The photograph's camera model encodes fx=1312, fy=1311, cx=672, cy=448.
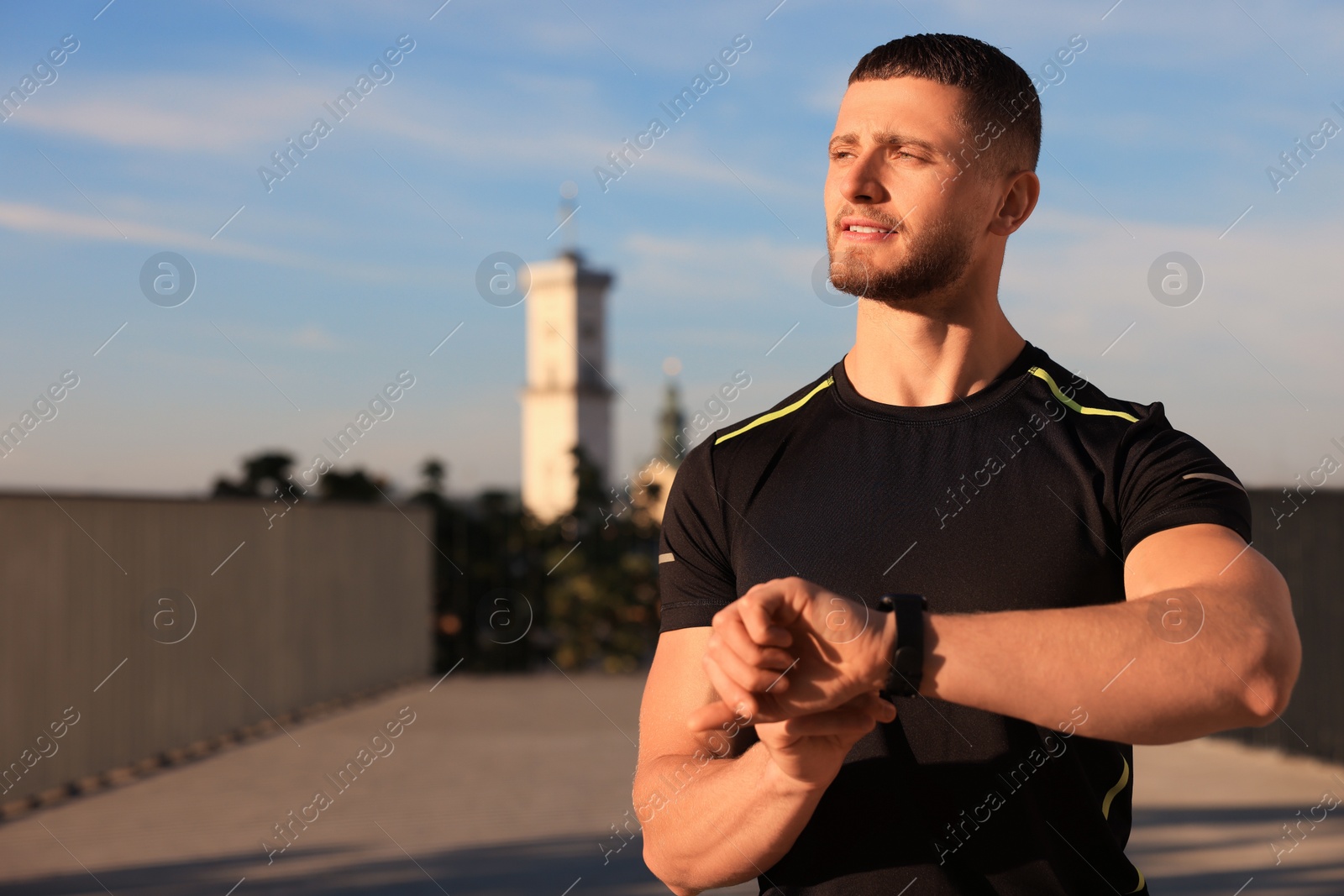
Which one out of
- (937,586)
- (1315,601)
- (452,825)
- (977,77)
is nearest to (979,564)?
(937,586)

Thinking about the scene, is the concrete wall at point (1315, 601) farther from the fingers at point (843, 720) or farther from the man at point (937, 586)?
the fingers at point (843, 720)

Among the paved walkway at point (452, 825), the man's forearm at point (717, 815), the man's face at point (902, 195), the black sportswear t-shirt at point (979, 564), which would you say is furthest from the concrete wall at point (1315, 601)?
the man's forearm at point (717, 815)

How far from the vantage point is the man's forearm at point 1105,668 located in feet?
5.78

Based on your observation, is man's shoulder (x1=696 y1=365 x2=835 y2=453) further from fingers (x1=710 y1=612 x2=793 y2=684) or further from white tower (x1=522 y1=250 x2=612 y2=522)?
white tower (x1=522 y1=250 x2=612 y2=522)

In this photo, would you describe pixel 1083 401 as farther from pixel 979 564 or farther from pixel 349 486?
pixel 349 486

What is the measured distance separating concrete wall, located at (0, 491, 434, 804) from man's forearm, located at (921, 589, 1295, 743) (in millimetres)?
8159

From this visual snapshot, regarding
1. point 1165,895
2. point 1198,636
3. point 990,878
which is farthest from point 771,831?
point 1165,895

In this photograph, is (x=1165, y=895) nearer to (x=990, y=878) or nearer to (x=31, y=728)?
(x=990, y=878)

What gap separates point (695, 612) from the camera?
2494 mm

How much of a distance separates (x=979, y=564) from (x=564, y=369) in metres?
24.7

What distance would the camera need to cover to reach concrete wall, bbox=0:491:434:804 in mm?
8750

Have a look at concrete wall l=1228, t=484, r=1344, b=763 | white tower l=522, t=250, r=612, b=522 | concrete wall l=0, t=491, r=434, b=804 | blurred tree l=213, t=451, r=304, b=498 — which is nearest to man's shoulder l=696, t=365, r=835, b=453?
concrete wall l=0, t=491, r=434, b=804

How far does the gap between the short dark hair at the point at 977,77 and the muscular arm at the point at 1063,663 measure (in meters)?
0.98

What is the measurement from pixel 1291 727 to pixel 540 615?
9.95 metres
